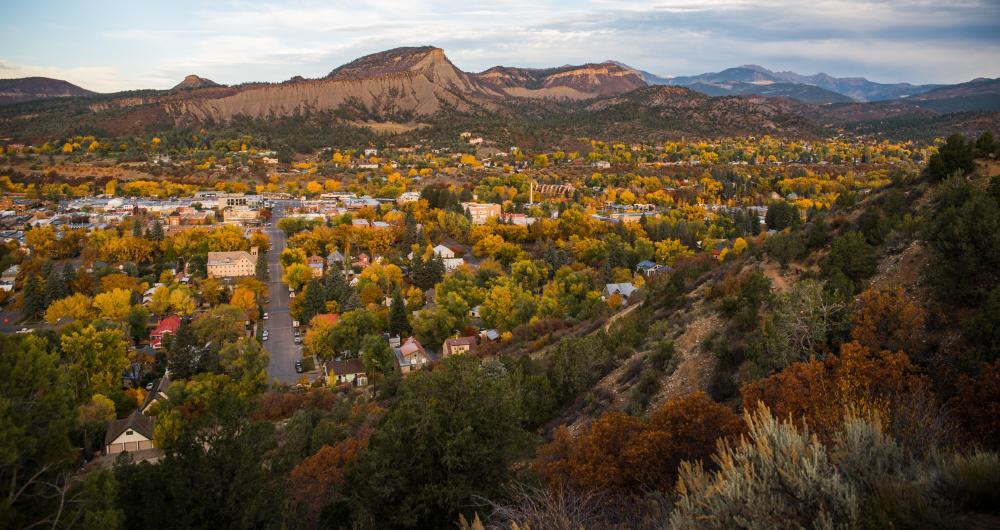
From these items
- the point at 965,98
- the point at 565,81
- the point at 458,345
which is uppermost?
the point at 565,81

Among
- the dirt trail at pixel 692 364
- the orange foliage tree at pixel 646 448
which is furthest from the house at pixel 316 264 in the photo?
the orange foliage tree at pixel 646 448

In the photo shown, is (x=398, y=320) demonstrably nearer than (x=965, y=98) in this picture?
Yes

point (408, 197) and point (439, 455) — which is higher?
point (439, 455)

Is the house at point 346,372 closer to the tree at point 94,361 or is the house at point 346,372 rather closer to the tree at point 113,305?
the tree at point 94,361

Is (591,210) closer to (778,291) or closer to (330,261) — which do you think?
(330,261)

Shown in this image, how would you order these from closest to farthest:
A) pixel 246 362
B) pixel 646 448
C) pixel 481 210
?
pixel 646 448 < pixel 246 362 < pixel 481 210

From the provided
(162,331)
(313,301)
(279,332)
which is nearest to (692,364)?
(313,301)

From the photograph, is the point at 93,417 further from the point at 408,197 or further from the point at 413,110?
the point at 413,110

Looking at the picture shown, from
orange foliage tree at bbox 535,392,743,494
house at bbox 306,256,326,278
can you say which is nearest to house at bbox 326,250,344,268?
house at bbox 306,256,326,278
